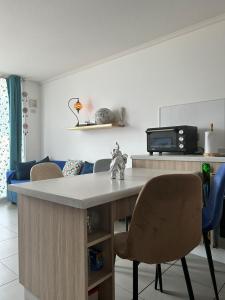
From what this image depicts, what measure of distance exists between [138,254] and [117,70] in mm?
3164

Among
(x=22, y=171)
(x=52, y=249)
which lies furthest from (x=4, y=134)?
(x=52, y=249)

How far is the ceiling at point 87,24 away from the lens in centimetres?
242

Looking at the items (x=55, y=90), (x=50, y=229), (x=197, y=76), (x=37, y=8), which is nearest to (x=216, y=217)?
(x=50, y=229)

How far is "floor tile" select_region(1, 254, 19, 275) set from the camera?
2157 millimetres

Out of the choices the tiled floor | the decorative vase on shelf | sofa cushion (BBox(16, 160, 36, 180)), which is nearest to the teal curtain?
sofa cushion (BBox(16, 160, 36, 180))

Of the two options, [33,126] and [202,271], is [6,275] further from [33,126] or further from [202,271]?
[33,126]

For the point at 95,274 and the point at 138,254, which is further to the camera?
the point at 95,274

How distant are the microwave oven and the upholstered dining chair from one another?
1.46 meters

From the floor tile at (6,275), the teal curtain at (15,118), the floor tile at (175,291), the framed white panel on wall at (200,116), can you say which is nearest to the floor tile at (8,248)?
the floor tile at (6,275)

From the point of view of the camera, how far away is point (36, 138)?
17.5 feet

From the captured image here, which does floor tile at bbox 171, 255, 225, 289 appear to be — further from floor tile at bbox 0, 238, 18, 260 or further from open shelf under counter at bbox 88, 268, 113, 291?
floor tile at bbox 0, 238, 18, 260

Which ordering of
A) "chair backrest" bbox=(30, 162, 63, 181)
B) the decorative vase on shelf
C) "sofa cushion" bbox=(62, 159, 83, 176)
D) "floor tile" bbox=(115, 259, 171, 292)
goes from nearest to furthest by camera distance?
"floor tile" bbox=(115, 259, 171, 292), "chair backrest" bbox=(30, 162, 63, 181), the decorative vase on shelf, "sofa cushion" bbox=(62, 159, 83, 176)

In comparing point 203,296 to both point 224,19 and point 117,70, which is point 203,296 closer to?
point 224,19

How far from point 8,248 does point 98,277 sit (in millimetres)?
1693
